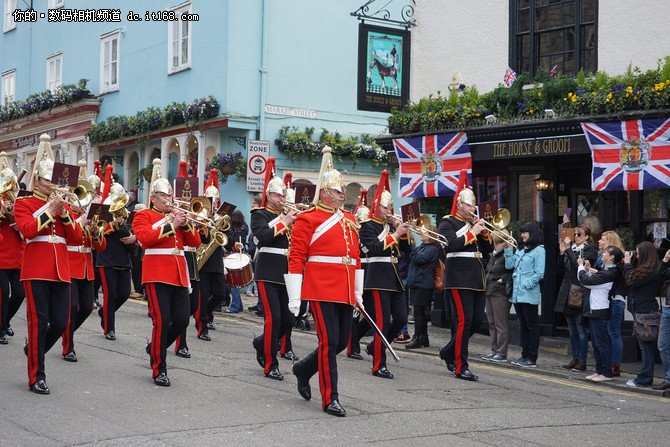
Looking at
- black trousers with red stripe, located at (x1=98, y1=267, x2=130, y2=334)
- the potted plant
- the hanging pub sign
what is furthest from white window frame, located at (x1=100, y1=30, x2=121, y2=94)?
black trousers with red stripe, located at (x1=98, y1=267, x2=130, y2=334)

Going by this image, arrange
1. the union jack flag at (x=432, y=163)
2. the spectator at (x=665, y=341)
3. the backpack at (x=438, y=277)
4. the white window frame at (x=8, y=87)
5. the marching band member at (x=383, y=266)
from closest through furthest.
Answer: the spectator at (x=665, y=341)
the marching band member at (x=383, y=266)
the backpack at (x=438, y=277)
the union jack flag at (x=432, y=163)
the white window frame at (x=8, y=87)

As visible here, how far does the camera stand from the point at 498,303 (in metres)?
12.8

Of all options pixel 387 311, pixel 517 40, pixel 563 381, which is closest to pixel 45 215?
pixel 387 311

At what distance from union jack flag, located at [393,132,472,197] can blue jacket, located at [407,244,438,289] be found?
1.68m

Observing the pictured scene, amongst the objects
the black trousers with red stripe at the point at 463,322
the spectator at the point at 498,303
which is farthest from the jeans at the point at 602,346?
Result: the black trousers with red stripe at the point at 463,322

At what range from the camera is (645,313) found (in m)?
11.1

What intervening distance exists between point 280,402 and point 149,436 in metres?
1.80

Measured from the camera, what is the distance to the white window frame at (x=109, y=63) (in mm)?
26984

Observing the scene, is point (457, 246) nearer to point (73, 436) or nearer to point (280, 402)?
point (280, 402)

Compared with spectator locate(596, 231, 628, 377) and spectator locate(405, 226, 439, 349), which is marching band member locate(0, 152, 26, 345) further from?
spectator locate(596, 231, 628, 377)

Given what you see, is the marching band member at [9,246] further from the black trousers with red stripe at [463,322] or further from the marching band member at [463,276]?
the black trousers with red stripe at [463,322]

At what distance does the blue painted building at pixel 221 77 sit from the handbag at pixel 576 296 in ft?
38.3

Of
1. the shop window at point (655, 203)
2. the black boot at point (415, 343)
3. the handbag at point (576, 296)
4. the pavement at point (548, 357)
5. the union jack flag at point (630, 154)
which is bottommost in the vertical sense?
the pavement at point (548, 357)

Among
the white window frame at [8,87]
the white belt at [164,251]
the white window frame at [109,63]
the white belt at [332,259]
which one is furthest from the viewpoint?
the white window frame at [8,87]
